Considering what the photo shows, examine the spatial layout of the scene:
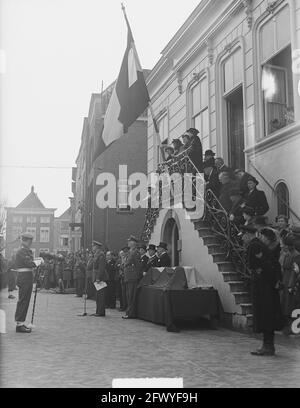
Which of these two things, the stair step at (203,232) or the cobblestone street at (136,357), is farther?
the stair step at (203,232)

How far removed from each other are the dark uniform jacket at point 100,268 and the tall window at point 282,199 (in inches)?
172

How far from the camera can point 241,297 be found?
944 cm

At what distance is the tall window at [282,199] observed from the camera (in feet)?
34.3

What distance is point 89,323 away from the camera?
34.4ft

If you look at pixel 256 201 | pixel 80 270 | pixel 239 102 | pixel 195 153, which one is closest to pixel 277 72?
pixel 239 102

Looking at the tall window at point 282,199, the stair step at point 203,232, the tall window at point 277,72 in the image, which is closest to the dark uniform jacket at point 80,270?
the stair step at point 203,232

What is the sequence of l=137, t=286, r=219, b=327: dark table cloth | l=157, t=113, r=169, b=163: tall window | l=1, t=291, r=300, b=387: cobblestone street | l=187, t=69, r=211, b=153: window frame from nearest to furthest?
l=1, t=291, r=300, b=387: cobblestone street → l=137, t=286, r=219, b=327: dark table cloth → l=187, t=69, r=211, b=153: window frame → l=157, t=113, r=169, b=163: tall window

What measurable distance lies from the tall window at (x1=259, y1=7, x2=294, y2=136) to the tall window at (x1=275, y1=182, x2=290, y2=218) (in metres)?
1.38

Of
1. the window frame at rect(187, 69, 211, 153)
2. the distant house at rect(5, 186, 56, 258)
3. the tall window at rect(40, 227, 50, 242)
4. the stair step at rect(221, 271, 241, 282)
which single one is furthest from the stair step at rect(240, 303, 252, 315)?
the tall window at rect(40, 227, 50, 242)

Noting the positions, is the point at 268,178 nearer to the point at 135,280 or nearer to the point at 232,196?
the point at 232,196

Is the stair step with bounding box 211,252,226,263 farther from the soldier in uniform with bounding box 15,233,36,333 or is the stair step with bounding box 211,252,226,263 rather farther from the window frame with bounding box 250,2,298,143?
the soldier in uniform with bounding box 15,233,36,333

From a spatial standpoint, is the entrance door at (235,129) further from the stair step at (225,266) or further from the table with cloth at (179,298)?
the table with cloth at (179,298)

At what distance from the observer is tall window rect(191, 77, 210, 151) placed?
49.0 ft
